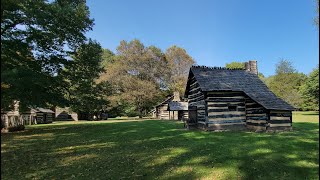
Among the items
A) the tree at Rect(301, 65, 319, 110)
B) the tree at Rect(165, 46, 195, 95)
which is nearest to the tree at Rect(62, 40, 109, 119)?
the tree at Rect(165, 46, 195, 95)

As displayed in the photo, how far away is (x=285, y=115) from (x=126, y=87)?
43757 mm

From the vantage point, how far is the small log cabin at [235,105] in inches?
903

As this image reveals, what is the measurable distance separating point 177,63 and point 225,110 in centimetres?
4858

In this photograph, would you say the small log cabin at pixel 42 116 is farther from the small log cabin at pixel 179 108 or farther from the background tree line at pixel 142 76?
the small log cabin at pixel 179 108

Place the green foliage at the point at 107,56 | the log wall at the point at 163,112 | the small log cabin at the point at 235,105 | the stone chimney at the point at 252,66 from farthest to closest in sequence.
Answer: the green foliage at the point at 107,56 → the log wall at the point at 163,112 → the stone chimney at the point at 252,66 → the small log cabin at the point at 235,105

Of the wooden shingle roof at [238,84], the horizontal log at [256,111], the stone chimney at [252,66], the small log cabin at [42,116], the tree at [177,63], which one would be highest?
the tree at [177,63]

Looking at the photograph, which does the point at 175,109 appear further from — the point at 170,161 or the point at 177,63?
the point at 170,161

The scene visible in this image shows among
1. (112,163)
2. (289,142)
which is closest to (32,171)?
(112,163)

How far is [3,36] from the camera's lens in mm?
19062

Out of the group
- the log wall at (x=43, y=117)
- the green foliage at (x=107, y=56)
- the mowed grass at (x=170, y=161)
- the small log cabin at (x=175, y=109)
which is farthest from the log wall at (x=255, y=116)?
the green foliage at (x=107, y=56)

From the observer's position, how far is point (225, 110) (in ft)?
80.8

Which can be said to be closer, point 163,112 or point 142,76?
point 163,112

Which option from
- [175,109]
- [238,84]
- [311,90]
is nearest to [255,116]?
[238,84]

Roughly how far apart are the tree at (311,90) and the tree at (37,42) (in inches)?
1867
